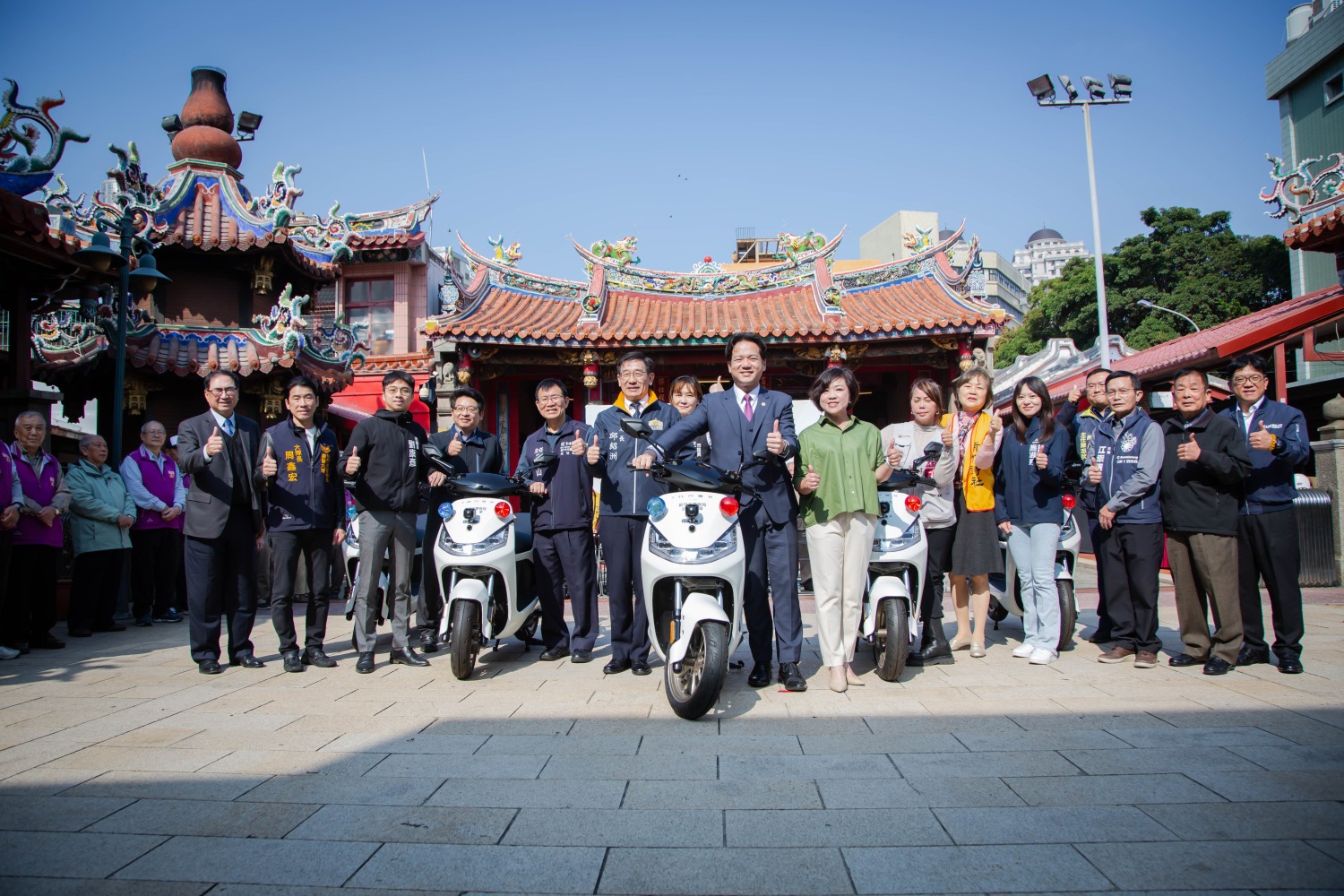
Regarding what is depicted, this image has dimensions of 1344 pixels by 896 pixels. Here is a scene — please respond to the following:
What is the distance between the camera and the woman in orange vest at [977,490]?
5082mm

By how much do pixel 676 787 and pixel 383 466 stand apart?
3.01 m

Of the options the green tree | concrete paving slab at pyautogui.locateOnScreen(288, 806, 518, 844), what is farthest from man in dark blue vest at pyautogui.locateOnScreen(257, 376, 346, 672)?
the green tree

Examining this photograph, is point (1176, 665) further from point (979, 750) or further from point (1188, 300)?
point (1188, 300)

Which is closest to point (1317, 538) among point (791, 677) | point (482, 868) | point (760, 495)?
point (791, 677)

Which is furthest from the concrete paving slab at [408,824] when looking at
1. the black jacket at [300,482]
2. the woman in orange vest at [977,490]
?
the woman in orange vest at [977,490]

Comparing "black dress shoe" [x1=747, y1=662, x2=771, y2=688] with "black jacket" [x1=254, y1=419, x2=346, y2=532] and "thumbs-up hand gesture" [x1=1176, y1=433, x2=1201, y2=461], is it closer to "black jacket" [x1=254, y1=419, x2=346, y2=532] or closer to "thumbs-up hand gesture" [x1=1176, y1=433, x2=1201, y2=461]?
"thumbs-up hand gesture" [x1=1176, y1=433, x2=1201, y2=461]

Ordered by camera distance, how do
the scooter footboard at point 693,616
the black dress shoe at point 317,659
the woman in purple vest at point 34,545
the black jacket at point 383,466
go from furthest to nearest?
the woman in purple vest at point 34,545 → the black dress shoe at point 317,659 → the black jacket at point 383,466 → the scooter footboard at point 693,616

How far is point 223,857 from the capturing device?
2.31m

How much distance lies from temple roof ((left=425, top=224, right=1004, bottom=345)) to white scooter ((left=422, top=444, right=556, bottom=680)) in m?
7.11

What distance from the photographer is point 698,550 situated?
393 cm

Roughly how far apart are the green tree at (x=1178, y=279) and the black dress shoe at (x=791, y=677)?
24.5 m

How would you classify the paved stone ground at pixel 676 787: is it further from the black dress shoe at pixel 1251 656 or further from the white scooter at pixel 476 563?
the white scooter at pixel 476 563

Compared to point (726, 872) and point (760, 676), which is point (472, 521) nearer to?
point (760, 676)

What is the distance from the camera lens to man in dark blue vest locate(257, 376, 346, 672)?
4973mm
